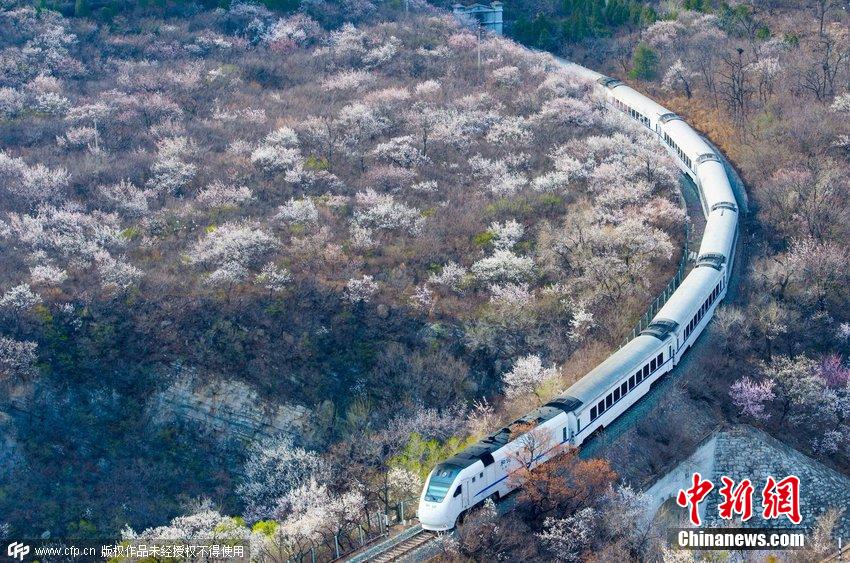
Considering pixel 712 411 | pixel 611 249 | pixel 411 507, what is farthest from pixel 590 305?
pixel 411 507

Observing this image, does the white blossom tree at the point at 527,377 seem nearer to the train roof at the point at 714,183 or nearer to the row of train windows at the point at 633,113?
the train roof at the point at 714,183

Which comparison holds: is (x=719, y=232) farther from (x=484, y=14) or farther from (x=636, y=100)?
(x=484, y=14)

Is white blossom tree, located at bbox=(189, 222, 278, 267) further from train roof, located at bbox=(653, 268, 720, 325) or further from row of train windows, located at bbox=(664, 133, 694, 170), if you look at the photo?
row of train windows, located at bbox=(664, 133, 694, 170)

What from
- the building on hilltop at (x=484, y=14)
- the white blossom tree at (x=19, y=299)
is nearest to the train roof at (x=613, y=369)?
the white blossom tree at (x=19, y=299)

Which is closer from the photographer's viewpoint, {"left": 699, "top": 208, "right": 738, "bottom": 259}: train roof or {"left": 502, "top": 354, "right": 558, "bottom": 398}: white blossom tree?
{"left": 502, "top": 354, "right": 558, "bottom": 398}: white blossom tree

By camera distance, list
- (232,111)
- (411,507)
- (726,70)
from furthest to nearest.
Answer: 1. (726,70)
2. (232,111)
3. (411,507)

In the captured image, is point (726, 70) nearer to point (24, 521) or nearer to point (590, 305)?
A: point (590, 305)

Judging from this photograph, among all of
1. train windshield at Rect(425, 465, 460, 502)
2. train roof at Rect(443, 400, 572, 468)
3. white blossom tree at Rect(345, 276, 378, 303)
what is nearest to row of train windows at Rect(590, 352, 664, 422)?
train roof at Rect(443, 400, 572, 468)
